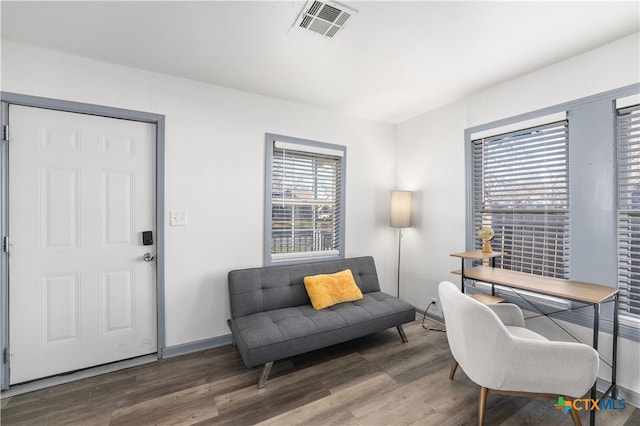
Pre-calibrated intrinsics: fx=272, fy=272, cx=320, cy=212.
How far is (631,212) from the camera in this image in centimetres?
188

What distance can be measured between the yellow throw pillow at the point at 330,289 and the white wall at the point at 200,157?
651mm

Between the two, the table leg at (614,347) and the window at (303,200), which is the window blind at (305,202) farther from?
the table leg at (614,347)

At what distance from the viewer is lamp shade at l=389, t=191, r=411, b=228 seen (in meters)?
3.38

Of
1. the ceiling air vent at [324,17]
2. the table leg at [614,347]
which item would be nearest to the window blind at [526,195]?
the table leg at [614,347]

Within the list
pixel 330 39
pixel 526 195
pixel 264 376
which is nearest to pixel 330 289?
pixel 264 376

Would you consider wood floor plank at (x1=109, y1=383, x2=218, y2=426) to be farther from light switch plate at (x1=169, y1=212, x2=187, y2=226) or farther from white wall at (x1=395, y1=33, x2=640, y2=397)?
white wall at (x1=395, y1=33, x2=640, y2=397)

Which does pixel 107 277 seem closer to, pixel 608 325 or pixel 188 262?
pixel 188 262

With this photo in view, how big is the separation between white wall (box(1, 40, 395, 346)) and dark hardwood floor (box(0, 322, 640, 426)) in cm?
49

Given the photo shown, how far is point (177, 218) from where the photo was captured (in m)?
2.47

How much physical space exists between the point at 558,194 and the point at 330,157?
7.19 ft

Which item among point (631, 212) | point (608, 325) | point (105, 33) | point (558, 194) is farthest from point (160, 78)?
point (608, 325)

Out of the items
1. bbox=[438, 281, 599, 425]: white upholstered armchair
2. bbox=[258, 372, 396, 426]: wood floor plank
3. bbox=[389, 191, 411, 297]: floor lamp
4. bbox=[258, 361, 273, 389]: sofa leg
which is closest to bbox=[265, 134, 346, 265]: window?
bbox=[389, 191, 411, 297]: floor lamp

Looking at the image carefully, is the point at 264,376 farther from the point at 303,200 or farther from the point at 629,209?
the point at 629,209

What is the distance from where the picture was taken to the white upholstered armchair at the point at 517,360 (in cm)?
146
